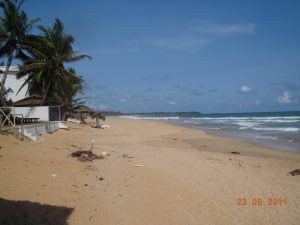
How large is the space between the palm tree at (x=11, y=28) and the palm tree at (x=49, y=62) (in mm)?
750

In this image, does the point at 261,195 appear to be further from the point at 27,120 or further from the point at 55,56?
the point at 55,56

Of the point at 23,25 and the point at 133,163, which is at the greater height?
the point at 23,25

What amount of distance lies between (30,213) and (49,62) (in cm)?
2040

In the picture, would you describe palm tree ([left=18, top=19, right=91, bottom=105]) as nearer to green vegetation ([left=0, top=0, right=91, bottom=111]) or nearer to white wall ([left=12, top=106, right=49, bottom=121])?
green vegetation ([left=0, top=0, right=91, bottom=111])

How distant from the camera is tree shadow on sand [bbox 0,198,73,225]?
14.3 feet

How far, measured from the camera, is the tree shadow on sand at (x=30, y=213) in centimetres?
436

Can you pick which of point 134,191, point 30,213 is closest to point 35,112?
point 134,191

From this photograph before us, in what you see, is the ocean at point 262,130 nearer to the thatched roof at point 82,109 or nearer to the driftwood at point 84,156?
the driftwood at point 84,156

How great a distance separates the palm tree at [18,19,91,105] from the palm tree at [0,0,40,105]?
29.5 inches

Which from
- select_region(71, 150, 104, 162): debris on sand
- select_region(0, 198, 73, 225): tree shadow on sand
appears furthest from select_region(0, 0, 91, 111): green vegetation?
select_region(0, 198, 73, 225): tree shadow on sand

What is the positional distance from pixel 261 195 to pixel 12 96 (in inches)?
1075

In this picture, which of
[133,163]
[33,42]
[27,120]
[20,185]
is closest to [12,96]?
[33,42]

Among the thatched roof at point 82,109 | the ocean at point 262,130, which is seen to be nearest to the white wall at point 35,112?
the ocean at point 262,130

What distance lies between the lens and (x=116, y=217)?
17.3 ft
